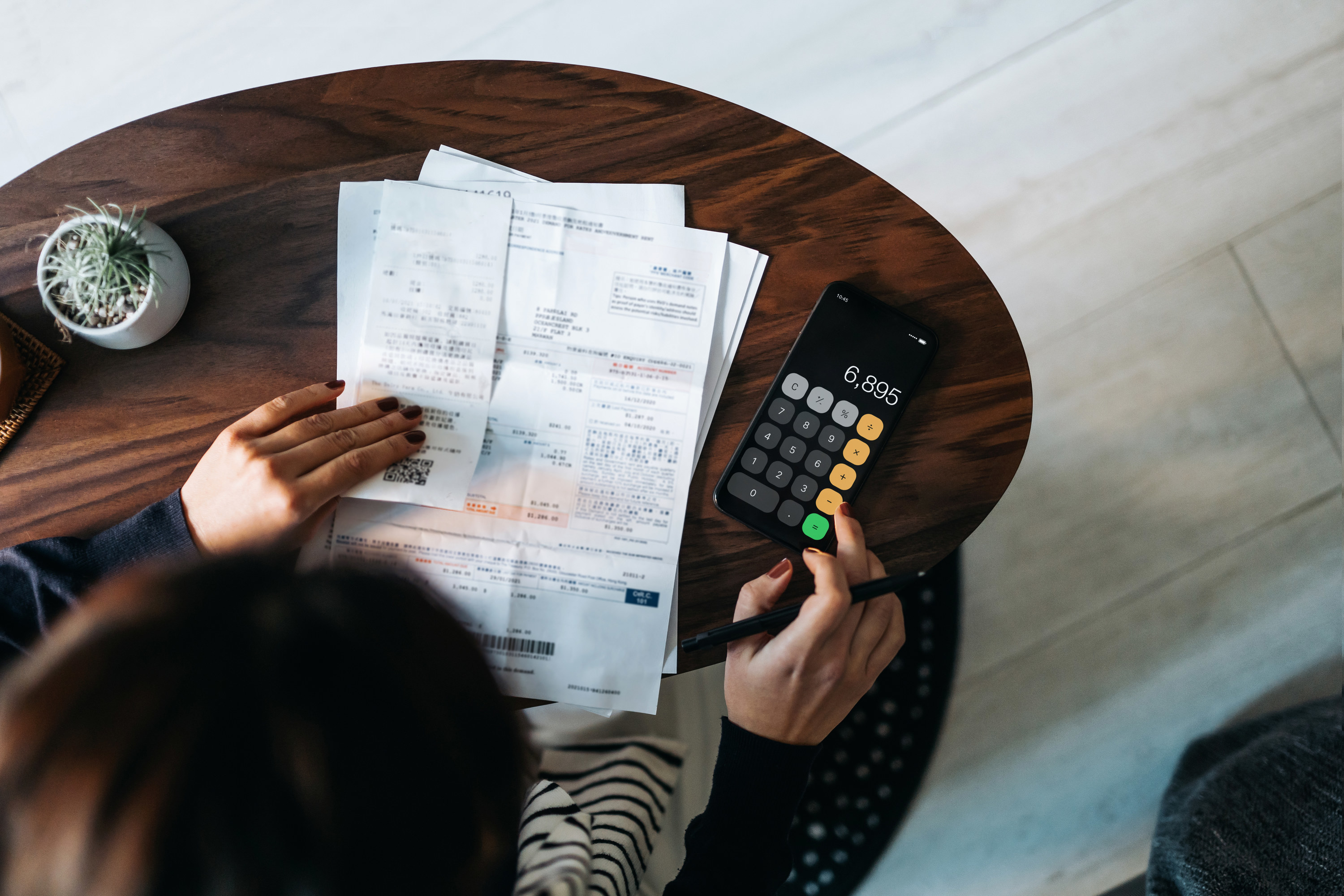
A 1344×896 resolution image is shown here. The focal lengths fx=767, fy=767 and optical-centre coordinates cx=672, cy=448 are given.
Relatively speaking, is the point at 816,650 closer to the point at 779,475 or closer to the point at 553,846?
the point at 779,475

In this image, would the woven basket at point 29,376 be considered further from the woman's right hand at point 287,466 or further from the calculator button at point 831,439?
the calculator button at point 831,439

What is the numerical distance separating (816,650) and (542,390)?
0.97 ft

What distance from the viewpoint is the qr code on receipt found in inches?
23.5

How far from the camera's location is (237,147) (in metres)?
0.62

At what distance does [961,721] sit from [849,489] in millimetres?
609

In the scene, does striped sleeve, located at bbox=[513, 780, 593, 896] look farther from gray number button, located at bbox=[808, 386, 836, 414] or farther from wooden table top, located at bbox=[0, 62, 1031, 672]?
gray number button, located at bbox=[808, 386, 836, 414]

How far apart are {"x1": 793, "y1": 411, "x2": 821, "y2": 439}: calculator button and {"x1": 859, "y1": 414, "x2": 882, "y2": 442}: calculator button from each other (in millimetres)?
33

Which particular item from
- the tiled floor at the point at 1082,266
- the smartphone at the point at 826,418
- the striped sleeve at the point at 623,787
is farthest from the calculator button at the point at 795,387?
the tiled floor at the point at 1082,266

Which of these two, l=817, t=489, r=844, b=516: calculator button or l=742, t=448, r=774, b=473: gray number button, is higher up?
l=742, t=448, r=774, b=473: gray number button

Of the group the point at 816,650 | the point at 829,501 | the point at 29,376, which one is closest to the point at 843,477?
the point at 829,501

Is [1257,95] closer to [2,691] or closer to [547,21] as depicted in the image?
[547,21]

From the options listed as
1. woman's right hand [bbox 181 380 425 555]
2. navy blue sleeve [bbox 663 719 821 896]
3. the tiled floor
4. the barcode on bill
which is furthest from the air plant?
the tiled floor

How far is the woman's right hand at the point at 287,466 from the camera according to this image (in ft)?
1.83

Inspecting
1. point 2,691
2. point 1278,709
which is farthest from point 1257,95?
point 2,691
